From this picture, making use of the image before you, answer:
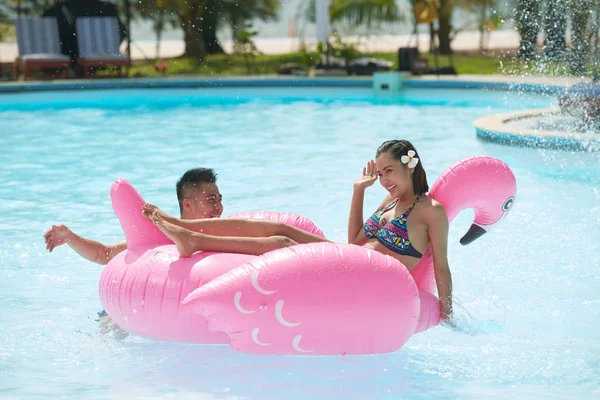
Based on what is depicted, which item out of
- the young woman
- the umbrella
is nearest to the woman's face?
the young woman

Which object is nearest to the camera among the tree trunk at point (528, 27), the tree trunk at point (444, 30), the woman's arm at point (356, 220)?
the woman's arm at point (356, 220)

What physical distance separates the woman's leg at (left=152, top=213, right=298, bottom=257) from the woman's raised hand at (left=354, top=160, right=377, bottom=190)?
48 centimetres

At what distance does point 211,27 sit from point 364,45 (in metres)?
3.47

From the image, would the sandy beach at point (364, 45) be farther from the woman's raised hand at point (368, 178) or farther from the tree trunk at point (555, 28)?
the woman's raised hand at point (368, 178)

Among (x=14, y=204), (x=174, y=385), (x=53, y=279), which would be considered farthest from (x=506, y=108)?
(x=174, y=385)

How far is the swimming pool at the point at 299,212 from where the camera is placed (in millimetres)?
3473

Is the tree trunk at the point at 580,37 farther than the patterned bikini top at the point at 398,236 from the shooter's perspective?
Yes

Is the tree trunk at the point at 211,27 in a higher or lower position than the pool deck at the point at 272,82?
higher

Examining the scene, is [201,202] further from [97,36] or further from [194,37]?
[194,37]

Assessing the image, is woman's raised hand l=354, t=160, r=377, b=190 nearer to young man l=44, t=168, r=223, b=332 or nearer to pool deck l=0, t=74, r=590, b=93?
young man l=44, t=168, r=223, b=332

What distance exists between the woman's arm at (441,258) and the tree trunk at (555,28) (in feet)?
28.9

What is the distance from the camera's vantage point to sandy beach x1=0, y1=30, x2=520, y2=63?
Answer: 19250 mm

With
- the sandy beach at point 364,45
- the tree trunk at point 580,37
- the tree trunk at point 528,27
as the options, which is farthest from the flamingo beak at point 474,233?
the sandy beach at point 364,45

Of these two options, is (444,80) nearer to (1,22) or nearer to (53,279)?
(53,279)
